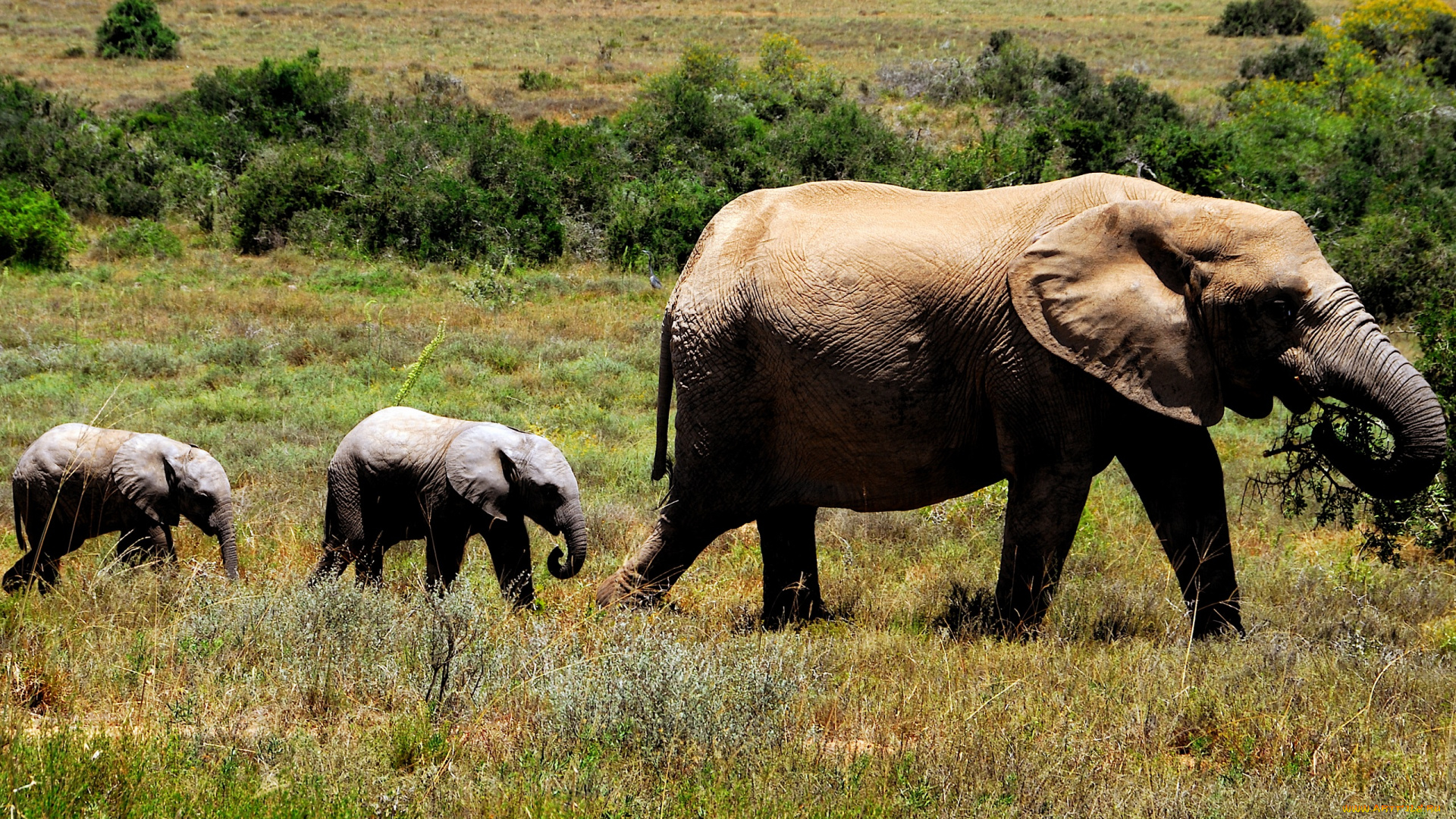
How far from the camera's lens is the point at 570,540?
6.51 meters

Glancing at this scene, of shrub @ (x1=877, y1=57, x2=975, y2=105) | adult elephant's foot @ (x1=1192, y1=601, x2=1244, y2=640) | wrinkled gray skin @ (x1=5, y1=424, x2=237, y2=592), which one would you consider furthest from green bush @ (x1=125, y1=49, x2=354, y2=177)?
adult elephant's foot @ (x1=1192, y1=601, x2=1244, y2=640)

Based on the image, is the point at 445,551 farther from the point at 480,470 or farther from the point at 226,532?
the point at 226,532

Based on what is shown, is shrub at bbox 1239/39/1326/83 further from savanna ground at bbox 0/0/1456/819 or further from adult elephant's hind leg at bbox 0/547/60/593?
adult elephant's hind leg at bbox 0/547/60/593

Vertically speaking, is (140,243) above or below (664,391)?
below

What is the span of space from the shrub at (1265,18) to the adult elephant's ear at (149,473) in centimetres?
5333

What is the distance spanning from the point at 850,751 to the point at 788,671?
549mm

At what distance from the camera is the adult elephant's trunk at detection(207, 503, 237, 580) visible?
685 cm

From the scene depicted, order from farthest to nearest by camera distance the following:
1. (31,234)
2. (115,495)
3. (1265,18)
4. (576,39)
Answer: (1265,18)
(576,39)
(31,234)
(115,495)

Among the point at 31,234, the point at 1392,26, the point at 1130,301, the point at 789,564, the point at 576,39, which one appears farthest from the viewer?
the point at 576,39

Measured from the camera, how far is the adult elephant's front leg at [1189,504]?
18.2 feet

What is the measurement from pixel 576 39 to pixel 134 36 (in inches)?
667

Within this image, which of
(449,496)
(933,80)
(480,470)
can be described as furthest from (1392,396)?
(933,80)

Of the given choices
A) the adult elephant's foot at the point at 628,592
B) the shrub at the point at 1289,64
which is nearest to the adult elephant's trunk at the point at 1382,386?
the adult elephant's foot at the point at 628,592

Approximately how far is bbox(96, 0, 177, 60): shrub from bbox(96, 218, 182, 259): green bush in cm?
2474
